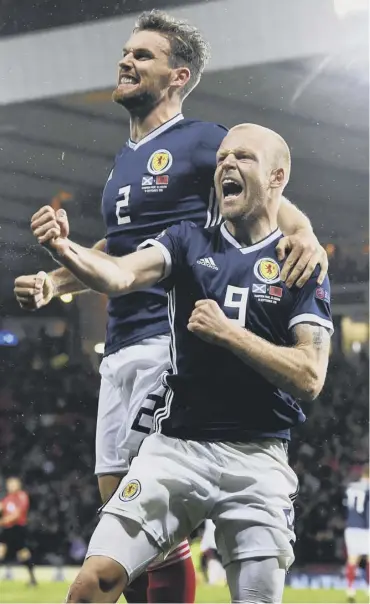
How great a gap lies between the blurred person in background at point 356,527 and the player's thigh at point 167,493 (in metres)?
1.47

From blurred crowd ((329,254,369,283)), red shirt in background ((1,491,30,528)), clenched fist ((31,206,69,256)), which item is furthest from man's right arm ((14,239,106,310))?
blurred crowd ((329,254,369,283))

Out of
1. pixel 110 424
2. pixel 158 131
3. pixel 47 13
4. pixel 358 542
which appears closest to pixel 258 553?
pixel 110 424

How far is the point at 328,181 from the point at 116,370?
41.8 inches

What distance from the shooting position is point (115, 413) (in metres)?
2.45

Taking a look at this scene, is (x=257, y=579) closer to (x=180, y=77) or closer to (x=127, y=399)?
(x=127, y=399)

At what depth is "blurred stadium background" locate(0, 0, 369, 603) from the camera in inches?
113

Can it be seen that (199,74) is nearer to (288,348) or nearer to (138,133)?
(138,133)

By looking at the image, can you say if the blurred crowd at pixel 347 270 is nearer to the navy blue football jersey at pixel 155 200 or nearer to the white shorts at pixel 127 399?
the navy blue football jersey at pixel 155 200

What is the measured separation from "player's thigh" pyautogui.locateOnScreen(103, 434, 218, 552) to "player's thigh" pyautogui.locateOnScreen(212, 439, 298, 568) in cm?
4

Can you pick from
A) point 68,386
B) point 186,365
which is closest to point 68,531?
point 68,386

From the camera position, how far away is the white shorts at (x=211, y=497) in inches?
73.9

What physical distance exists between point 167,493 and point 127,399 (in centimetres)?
56

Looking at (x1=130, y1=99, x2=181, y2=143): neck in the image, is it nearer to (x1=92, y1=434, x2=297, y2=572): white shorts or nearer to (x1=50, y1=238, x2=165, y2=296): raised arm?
(x1=50, y1=238, x2=165, y2=296): raised arm

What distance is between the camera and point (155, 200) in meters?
2.44
